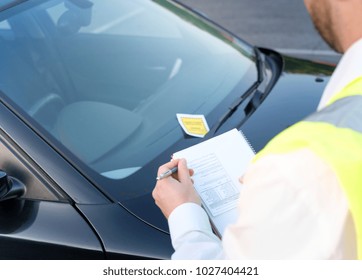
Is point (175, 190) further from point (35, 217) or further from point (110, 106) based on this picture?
point (110, 106)

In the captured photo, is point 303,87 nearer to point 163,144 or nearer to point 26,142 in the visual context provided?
point 163,144

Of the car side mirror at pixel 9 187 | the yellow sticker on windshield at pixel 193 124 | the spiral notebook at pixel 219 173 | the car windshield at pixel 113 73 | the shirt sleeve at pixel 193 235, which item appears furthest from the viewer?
the yellow sticker on windshield at pixel 193 124

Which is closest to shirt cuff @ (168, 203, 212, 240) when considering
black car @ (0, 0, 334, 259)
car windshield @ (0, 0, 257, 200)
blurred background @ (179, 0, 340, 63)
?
black car @ (0, 0, 334, 259)

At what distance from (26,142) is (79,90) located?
1.41 feet

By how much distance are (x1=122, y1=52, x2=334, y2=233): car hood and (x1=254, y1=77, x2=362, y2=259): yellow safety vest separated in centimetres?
83

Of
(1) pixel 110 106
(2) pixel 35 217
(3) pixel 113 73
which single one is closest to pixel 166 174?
(2) pixel 35 217

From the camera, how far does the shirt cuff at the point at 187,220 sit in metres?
1.37

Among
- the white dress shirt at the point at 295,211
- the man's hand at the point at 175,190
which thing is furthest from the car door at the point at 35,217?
the white dress shirt at the point at 295,211

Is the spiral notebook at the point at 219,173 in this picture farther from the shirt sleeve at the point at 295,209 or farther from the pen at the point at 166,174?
the shirt sleeve at the point at 295,209

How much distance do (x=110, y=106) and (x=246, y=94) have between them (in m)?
0.58

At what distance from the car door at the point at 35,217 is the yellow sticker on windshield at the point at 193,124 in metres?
0.54

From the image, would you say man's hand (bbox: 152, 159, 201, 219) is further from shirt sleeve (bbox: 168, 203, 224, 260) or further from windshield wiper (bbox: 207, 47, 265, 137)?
windshield wiper (bbox: 207, 47, 265, 137)

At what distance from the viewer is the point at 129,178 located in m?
1.90

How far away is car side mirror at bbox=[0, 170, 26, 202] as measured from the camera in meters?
1.70
